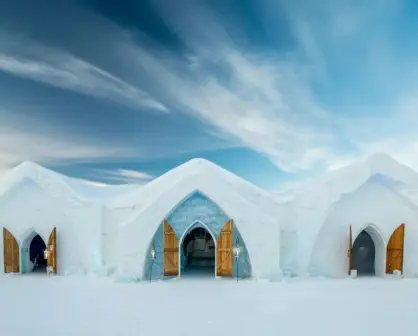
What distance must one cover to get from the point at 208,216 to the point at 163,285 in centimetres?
264

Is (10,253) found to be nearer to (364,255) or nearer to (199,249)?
(199,249)

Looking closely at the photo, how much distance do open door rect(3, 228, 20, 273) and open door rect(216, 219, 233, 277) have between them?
7.75 m

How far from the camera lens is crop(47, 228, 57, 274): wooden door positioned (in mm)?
11969

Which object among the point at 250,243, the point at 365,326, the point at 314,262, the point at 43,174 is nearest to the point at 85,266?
the point at 43,174

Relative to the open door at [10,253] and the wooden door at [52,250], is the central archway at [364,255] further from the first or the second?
the open door at [10,253]

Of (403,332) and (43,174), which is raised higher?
(43,174)

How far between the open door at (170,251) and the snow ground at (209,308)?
576mm

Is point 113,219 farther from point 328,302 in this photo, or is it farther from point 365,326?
point 365,326

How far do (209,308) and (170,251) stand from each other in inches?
148

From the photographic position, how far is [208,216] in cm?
1109

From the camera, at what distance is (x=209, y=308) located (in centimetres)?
741

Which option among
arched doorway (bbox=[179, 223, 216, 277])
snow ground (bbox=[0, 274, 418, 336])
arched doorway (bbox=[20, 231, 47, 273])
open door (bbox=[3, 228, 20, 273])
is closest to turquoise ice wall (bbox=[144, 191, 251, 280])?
snow ground (bbox=[0, 274, 418, 336])

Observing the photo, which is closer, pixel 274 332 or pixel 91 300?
pixel 274 332

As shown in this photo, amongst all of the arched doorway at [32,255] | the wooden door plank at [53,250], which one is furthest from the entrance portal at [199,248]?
the arched doorway at [32,255]
